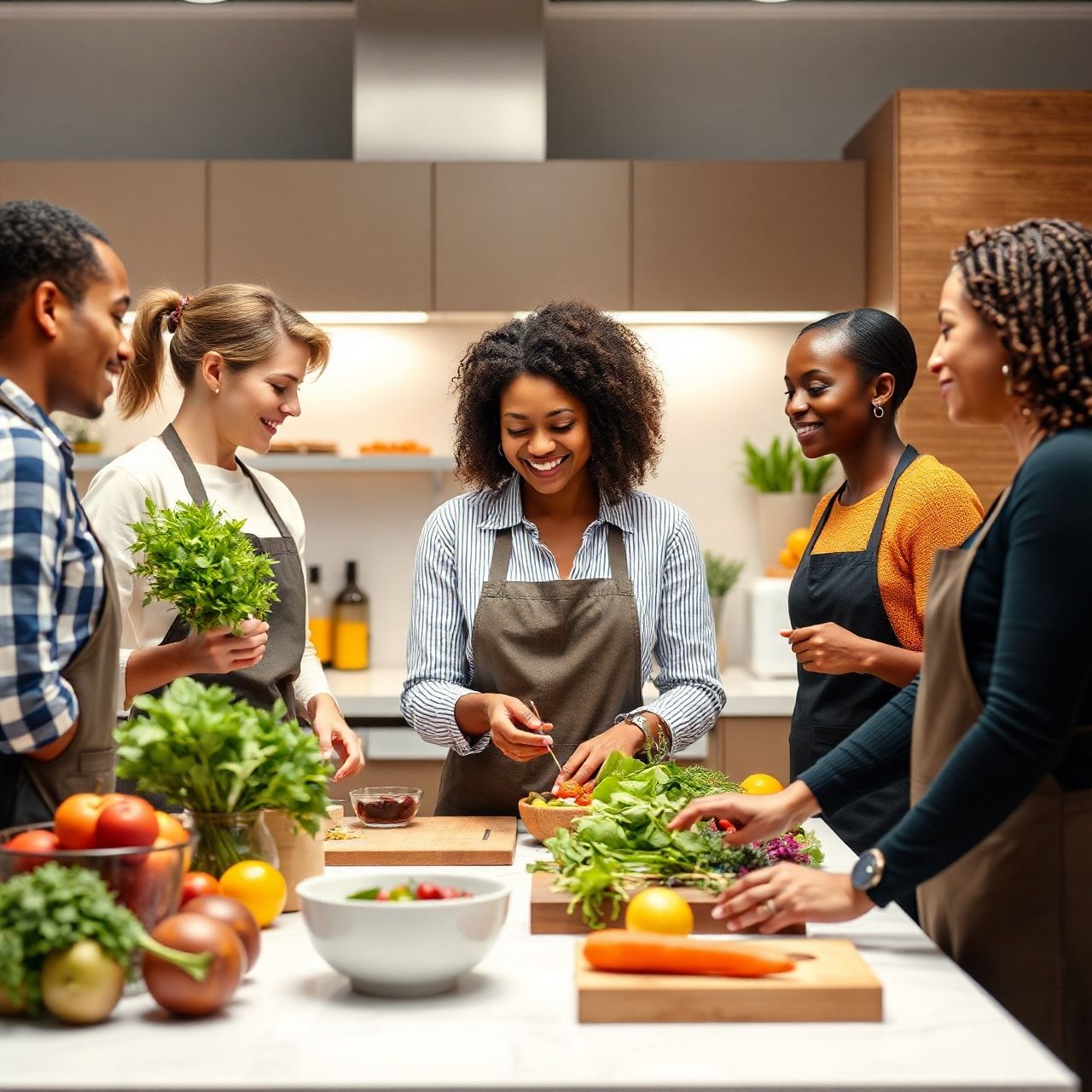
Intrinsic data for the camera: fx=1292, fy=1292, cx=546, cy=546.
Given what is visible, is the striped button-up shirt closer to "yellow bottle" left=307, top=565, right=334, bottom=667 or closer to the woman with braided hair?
the woman with braided hair

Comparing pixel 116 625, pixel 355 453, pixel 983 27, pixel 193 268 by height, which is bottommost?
pixel 116 625

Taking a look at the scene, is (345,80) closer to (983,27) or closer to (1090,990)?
(983,27)

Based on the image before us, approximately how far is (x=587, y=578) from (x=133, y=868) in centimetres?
119

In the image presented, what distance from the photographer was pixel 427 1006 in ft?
3.98

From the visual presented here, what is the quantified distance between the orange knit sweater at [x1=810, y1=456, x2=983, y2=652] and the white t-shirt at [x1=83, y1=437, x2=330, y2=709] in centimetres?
103

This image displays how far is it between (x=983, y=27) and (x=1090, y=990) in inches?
147

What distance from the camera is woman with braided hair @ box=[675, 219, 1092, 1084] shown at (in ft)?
4.13

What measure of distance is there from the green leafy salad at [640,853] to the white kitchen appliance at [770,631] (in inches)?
88.1

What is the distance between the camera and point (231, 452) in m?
2.40

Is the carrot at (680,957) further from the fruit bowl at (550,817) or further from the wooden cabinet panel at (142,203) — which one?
the wooden cabinet panel at (142,203)

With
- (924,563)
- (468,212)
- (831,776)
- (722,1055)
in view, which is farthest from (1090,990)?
(468,212)

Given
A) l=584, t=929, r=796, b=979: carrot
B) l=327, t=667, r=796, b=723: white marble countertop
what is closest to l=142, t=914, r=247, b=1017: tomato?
l=584, t=929, r=796, b=979: carrot

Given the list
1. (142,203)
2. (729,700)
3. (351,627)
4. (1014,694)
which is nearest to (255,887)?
(1014,694)

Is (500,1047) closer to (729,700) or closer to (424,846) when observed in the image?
(424,846)
